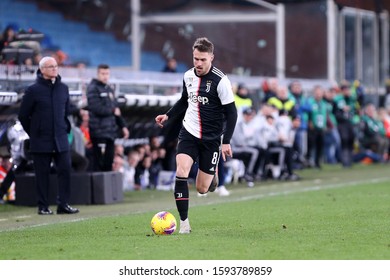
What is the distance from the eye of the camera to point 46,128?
18.0 metres

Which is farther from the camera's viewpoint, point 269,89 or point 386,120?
point 386,120

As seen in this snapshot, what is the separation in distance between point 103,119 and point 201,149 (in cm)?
711

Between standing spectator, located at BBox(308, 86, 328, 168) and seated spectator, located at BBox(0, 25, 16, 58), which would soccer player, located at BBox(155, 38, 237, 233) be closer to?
seated spectator, located at BBox(0, 25, 16, 58)

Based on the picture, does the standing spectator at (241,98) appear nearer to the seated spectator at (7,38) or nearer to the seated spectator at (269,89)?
the seated spectator at (269,89)

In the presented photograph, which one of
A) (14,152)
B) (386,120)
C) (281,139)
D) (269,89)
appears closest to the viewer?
(14,152)

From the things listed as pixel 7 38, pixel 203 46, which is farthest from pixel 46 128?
pixel 203 46

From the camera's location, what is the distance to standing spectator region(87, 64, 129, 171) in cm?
2084

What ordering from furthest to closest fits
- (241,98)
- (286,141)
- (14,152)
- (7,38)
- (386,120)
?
(386,120) → (286,141) → (241,98) → (7,38) → (14,152)

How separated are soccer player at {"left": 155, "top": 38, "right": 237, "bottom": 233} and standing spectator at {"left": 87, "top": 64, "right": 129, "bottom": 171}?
22.1 feet

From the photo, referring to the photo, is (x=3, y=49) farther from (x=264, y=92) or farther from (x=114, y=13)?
(x=114, y=13)

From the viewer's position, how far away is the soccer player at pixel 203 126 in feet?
45.4

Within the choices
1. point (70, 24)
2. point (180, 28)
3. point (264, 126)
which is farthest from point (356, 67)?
point (264, 126)

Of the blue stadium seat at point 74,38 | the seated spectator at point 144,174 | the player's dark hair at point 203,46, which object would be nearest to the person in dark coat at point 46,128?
the player's dark hair at point 203,46

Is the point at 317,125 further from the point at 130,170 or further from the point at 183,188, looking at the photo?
the point at 183,188
